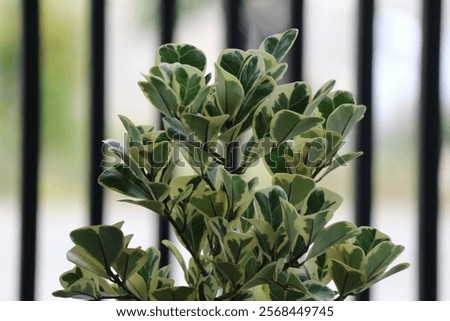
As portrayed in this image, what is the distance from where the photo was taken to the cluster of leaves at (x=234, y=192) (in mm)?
756

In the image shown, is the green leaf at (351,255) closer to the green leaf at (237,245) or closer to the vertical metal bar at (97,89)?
the green leaf at (237,245)

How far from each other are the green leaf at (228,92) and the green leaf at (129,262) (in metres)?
0.21

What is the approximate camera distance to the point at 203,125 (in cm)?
75

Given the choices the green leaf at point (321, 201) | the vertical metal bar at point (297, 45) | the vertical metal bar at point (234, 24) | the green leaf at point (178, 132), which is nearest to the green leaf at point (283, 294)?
the green leaf at point (321, 201)

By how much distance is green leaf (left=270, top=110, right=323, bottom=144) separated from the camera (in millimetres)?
756

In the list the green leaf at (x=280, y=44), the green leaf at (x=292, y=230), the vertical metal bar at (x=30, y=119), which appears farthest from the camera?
the vertical metal bar at (x=30, y=119)

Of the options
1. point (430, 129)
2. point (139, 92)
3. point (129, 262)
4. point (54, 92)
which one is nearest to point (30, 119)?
point (54, 92)

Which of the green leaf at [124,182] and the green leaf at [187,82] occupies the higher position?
the green leaf at [187,82]

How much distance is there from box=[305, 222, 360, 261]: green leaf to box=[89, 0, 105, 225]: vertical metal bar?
22.9 inches

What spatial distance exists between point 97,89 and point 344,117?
1.89ft

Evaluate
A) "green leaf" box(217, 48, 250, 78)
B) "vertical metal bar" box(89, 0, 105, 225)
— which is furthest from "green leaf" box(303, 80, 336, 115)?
"vertical metal bar" box(89, 0, 105, 225)

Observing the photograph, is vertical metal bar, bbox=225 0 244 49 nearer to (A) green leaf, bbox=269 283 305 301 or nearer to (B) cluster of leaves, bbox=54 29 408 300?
(B) cluster of leaves, bbox=54 29 408 300

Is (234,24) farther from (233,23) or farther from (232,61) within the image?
(232,61)
